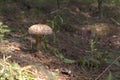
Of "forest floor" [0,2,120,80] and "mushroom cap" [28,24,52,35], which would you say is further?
"mushroom cap" [28,24,52,35]

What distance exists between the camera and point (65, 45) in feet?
18.8

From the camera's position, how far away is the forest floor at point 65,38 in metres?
4.57

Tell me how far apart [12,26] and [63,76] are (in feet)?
7.59

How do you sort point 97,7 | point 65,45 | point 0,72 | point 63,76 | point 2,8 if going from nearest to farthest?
point 0,72, point 63,76, point 65,45, point 2,8, point 97,7

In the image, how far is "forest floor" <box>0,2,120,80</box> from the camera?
15.0 ft

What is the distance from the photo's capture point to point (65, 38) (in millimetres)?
6219

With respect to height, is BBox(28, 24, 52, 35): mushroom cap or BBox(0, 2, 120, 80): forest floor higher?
BBox(28, 24, 52, 35): mushroom cap

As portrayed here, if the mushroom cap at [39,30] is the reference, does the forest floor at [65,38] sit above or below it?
below

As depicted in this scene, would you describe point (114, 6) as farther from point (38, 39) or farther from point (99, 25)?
point (38, 39)

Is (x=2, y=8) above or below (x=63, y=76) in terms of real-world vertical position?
above

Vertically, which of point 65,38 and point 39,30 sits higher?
point 39,30

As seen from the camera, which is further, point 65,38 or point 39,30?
point 65,38

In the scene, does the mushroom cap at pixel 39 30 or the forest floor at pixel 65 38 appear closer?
the forest floor at pixel 65 38

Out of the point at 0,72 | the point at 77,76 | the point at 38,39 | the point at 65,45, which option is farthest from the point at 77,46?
the point at 0,72
